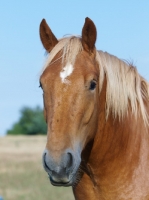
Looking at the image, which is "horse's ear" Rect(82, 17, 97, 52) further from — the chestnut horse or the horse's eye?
the horse's eye

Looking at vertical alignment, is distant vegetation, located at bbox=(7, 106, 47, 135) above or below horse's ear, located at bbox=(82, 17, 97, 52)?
below

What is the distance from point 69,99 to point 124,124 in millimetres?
729

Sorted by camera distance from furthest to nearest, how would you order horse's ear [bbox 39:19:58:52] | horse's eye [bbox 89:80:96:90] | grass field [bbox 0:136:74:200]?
1. grass field [bbox 0:136:74:200]
2. horse's ear [bbox 39:19:58:52]
3. horse's eye [bbox 89:80:96:90]

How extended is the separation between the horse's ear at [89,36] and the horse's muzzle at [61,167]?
0.99 m

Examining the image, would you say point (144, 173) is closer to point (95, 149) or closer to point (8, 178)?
point (95, 149)

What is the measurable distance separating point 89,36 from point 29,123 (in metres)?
63.6

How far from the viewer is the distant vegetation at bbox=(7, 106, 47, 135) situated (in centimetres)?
6506

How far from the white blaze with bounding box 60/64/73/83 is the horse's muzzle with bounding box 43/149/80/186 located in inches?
22.8

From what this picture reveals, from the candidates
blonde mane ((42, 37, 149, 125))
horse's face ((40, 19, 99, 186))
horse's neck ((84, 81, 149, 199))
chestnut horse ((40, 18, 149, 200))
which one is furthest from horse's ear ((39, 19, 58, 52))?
horse's neck ((84, 81, 149, 199))

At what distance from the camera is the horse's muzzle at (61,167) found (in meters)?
3.94

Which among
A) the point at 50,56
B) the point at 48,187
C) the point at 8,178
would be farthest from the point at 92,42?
the point at 8,178

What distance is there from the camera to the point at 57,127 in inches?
162

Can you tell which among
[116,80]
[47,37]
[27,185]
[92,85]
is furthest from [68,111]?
[27,185]

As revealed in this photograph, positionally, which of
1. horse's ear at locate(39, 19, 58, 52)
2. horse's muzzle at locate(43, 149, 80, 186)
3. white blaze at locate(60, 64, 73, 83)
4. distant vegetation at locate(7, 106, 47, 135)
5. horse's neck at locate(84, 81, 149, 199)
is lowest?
distant vegetation at locate(7, 106, 47, 135)
